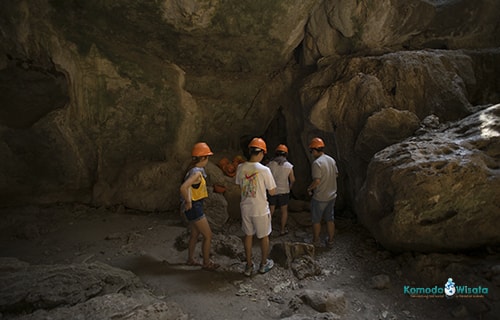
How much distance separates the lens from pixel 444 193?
3.31 metres

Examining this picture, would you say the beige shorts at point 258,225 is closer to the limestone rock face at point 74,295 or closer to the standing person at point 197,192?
the standing person at point 197,192

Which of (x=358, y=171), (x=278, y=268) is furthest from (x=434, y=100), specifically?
(x=278, y=268)

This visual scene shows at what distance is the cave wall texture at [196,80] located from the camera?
521 centimetres

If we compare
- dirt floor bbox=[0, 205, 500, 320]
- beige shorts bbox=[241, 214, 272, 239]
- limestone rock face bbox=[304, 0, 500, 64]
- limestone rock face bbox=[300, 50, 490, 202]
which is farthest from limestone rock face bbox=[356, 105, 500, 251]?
limestone rock face bbox=[304, 0, 500, 64]

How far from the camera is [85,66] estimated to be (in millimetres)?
5754

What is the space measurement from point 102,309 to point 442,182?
3.60 m

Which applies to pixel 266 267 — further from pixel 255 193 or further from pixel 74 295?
pixel 74 295

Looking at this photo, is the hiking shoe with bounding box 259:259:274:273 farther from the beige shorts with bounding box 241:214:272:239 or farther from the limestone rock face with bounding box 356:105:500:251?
the limestone rock face with bounding box 356:105:500:251

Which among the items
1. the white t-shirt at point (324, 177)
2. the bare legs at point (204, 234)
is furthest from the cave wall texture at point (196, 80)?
the bare legs at point (204, 234)

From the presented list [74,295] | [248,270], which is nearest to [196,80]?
[248,270]

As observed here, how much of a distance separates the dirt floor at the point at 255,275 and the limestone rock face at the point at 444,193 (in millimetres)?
240

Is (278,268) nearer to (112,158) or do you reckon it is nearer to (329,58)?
(112,158)

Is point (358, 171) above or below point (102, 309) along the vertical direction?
above

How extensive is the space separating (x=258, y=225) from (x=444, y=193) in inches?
83.9
